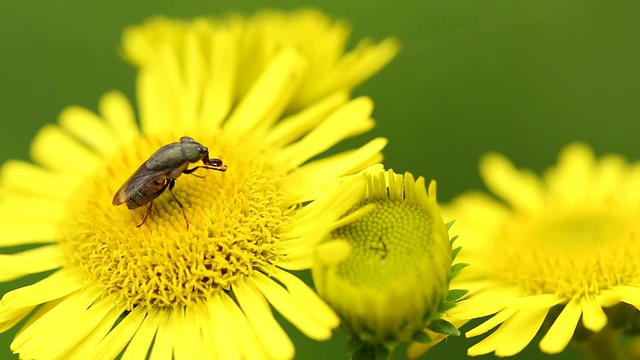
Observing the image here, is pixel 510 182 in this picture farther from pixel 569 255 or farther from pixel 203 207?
pixel 203 207

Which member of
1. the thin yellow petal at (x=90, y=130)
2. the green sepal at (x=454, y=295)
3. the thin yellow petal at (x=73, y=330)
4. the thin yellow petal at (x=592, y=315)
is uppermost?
the thin yellow petal at (x=90, y=130)

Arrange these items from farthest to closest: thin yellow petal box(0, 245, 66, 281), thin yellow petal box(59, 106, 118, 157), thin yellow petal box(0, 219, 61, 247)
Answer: thin yellow petal box(59, 106, 118, 157), thin yellow petal box(0, 219, 61, 247), thin yellow petal box(0, 245, 66, 281)

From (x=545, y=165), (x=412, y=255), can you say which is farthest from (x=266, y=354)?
(x=545, y=165)

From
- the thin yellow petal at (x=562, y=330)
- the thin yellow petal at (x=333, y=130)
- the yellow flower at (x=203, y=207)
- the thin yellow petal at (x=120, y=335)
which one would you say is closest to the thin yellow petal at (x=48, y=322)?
the yellow flower at (x=203, y=207)

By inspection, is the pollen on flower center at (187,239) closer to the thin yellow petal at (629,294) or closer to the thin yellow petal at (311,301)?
the thin yellow petal at (311,301)

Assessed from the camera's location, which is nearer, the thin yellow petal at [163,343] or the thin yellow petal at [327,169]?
the thin yellow petal at [163,343]

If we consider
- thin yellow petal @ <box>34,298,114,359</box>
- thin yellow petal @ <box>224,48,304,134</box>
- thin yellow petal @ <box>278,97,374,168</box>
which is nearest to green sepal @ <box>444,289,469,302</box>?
thin yellow petal @ <box>278,97,374,168</box>

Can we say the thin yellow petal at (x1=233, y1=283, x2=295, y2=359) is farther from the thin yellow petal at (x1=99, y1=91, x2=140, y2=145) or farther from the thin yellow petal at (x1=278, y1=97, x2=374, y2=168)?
the thin yellow petal at (x1=99, y1=91, x2=140, y2=145)
